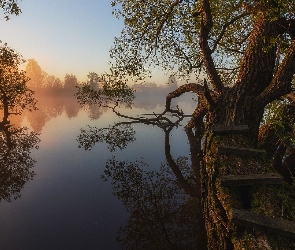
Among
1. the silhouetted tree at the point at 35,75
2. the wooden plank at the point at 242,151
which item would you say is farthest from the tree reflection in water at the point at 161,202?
the silhouetted tree at the point at 35,75

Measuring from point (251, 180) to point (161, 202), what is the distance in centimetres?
462

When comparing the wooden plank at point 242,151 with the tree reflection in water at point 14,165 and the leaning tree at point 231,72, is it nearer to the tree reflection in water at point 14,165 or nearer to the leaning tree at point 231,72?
the leaning tree at point 231,72

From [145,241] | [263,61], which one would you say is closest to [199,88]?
[263,61]

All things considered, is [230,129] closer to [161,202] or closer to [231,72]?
[161,202]

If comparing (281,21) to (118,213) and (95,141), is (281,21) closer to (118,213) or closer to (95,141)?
(118,213)

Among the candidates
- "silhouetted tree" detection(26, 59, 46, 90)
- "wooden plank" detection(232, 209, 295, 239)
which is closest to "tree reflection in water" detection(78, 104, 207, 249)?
"wooden plank" detection(232, 209, 295, 239)

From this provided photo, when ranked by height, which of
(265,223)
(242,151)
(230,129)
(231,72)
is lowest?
(265,223)

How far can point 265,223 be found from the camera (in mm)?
4051

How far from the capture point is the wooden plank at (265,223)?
3903 mm

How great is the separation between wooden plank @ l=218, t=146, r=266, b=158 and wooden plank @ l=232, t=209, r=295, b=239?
266cm

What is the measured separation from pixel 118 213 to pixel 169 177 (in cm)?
423

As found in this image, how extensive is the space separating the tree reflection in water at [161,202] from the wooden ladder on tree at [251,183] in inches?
101

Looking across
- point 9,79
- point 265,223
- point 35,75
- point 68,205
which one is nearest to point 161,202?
point 68,205

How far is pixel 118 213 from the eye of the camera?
27.8 feet
